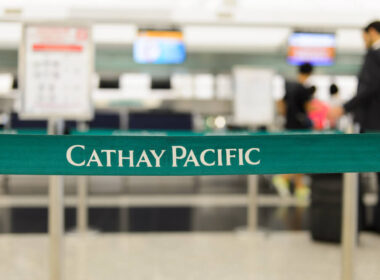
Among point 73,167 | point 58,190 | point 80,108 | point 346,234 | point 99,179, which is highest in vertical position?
point 80,108

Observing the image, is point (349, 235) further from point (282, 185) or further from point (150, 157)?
point (282, 185)

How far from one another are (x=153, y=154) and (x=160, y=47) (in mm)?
9375

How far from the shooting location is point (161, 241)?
3590 mm

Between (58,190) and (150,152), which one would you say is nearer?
(150,152)

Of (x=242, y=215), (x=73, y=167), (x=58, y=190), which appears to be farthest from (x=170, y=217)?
(x=73, y=167)

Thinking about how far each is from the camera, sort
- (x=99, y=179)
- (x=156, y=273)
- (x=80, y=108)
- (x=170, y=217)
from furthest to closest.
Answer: (x=99, y=179) → (x=170, y=217) → (x=80, y=108) → (x=156, y=273)

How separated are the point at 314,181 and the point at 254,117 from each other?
51.6 inches

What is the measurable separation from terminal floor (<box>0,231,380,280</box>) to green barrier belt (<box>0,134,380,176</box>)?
122 centimetres

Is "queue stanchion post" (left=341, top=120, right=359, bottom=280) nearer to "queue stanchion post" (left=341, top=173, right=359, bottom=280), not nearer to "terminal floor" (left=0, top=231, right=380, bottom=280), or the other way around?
"queue stanchion post" (left=341, top=173, right=359, bottom=280)

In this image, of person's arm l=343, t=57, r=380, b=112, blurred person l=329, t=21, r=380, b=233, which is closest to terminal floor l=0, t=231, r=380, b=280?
blurred person l=329, t=21, r=380, b=233

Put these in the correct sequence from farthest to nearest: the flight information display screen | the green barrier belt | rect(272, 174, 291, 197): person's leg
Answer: the flight information display screen → rect(272, 174, 291, 197): person's leg → the green barrier belt

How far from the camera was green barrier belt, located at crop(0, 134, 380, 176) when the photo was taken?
1.74 meters

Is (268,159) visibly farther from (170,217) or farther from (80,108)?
(170,217)

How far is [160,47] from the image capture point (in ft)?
35.4
